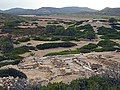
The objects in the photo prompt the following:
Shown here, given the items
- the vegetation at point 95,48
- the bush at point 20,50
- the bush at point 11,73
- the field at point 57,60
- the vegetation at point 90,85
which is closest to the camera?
the vegetation at point 90,85

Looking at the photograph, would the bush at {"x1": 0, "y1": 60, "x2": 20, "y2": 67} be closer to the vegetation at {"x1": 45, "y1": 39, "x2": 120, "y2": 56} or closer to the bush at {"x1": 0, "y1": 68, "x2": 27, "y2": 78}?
the bush at {"x1": 0, "y1": 68, "x2": 27, "y2": 78}

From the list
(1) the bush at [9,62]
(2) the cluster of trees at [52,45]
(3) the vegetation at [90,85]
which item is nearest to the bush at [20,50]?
(2) the cluster of trees at [52,45]

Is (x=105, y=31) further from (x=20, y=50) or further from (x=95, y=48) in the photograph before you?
(x=20, y=50)

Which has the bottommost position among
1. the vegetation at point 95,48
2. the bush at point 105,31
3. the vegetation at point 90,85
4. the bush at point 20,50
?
the bush at point 105,31

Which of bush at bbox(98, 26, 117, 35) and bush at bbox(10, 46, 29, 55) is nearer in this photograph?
bush at bbox(10, 46, 29, 55)

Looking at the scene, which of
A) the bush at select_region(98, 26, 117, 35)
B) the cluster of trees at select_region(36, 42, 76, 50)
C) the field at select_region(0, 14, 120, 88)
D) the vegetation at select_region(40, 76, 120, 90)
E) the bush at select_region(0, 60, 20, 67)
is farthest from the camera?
the bush at select_region(98, 26, 117, 35)

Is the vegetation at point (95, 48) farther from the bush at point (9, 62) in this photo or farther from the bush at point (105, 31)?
the bush at point (105, 31)

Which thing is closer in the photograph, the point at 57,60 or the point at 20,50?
the point at 57,60

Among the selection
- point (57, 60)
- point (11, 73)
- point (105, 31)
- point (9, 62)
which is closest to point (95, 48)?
point (57, 60)

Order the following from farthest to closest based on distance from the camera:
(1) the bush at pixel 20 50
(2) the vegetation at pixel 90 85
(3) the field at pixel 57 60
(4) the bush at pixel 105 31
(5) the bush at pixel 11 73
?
(4) the bush at pixel 105 31
(1) the bush at pixel 20 50
(3) the field at pixel 57 60
(5) the bush at pixel 11 73
(2) the vegetation at pixel 90 85

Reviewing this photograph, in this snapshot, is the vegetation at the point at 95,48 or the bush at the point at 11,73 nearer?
the bush at the point at 11,73

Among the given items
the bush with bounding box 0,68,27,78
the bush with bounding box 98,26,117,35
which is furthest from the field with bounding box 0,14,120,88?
the bush with bounding box 98,26,117,35
